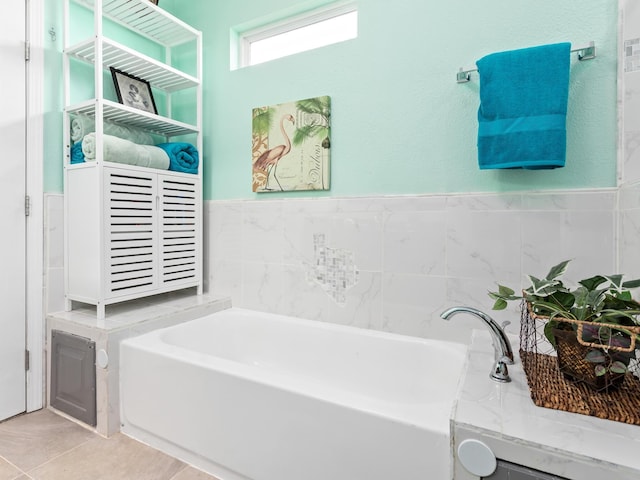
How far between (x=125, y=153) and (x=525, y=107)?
74.0 inches

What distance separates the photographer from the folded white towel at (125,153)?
1773 mm

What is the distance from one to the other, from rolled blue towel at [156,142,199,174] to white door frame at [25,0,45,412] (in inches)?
24.3

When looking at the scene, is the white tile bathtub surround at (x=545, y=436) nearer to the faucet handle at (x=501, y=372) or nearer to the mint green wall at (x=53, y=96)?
the faucet handle at (x=501, y=372)

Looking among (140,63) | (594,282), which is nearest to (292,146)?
(140,63)

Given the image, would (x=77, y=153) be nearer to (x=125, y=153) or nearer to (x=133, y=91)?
(x=125, y=153)

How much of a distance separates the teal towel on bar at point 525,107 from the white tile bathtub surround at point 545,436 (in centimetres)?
88

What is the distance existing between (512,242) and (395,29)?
46.4 inches

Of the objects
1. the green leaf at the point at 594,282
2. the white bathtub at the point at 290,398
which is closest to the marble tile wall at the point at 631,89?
the green leaf at the point at 594,282

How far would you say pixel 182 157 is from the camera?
2162 mm

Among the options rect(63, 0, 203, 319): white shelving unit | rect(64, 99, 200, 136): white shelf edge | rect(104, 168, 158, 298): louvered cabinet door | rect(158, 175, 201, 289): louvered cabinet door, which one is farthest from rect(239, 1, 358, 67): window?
rect(104, 168, 158, 298): louvered cabinet door

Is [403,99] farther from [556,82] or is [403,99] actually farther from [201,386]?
[201,386]

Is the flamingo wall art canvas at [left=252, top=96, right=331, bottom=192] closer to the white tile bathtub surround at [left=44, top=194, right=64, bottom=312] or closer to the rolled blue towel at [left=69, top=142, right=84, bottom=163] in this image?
the rolled blue towel at [left=69, top=142, right=84, bottom=163]

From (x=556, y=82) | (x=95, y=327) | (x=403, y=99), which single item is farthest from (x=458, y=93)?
(x=95, y=327)

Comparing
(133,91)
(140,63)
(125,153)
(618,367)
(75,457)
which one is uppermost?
(140,63)
